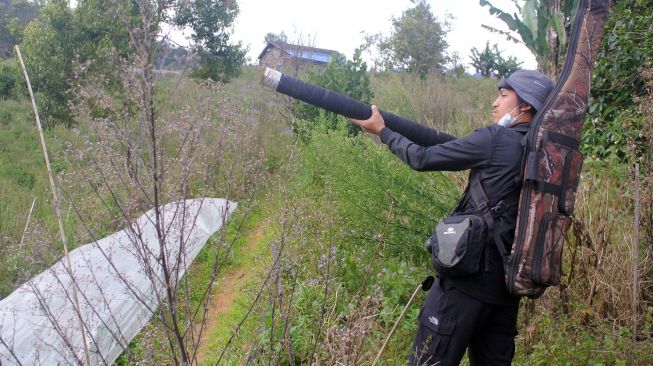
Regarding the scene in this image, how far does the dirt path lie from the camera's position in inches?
188

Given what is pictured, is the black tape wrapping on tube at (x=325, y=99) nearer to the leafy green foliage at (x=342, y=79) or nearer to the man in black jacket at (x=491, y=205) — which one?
the man in black jacket at (x=491, y=205)

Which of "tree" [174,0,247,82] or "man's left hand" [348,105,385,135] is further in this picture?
"tree" [174,0,247,82]

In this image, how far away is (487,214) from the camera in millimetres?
2592

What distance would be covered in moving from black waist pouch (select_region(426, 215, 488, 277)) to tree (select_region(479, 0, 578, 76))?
453 centimetres

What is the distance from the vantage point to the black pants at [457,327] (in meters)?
2.59

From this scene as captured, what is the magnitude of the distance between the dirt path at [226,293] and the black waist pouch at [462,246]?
2364 millimetres

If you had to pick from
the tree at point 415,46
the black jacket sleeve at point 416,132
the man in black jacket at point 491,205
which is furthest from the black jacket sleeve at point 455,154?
the tree at point 415,46

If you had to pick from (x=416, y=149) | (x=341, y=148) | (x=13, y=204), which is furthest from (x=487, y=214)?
(x=13, y=204)

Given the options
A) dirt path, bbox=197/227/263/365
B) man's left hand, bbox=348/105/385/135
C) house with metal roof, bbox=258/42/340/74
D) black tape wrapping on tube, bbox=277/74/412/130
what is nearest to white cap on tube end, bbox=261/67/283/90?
black tape wrapping on tube, bbox=277/74/412/130

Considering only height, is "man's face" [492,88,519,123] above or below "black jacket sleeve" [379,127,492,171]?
above

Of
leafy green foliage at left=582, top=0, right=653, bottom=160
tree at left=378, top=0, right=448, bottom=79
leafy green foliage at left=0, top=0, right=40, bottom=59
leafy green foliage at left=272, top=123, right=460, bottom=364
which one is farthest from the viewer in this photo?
tree at left=378, top=0, right=448, bottom=79

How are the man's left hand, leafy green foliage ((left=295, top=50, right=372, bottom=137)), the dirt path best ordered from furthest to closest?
leafy green foliage ((left=295, top=50, right=372, bottom=137)) → the dirt path → the man's left hand

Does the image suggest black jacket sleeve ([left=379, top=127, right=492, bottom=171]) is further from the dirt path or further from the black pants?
the dirt path

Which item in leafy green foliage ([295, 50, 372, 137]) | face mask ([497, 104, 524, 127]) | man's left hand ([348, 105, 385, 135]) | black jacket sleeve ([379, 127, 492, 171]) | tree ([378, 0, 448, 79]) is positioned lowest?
black jacket sleeve ([379, 127, 492, 171])
